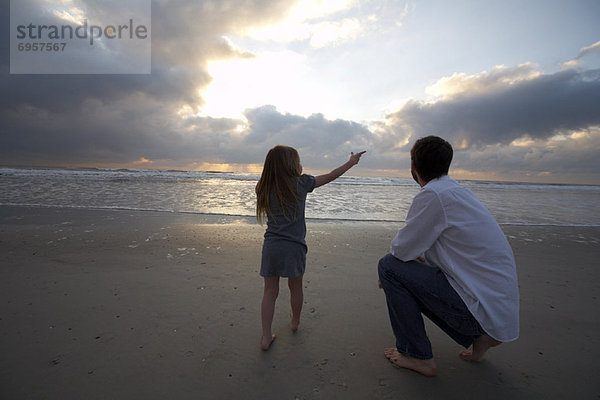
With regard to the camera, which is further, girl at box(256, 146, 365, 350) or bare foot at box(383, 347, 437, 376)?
girl at box(256, 146, 365, 350)

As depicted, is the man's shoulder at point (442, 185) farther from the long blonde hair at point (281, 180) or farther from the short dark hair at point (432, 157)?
the long blonde hair at point (281, 180)

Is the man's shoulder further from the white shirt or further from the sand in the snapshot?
the sand

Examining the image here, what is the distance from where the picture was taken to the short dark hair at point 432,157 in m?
1.98

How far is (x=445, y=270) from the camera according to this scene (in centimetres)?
194

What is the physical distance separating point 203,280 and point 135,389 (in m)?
1.85

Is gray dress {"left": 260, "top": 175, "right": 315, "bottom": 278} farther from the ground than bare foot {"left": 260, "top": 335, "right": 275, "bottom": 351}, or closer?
farther from the ground

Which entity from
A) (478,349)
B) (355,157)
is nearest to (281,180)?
(355,157)

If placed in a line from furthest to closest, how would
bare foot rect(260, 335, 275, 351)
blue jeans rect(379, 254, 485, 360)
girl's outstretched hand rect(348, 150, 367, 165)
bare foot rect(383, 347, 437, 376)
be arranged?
girl's outstretched hand rect(348, 150, 367, 165), bare foot rect(260, 335, 275, 351), bare foot rect(383, 347, 437, 376), blue jeans rect(379, 254, 485, 360)

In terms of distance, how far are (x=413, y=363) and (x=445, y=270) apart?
2.71 feet

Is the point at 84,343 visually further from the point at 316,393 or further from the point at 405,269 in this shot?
the point at 405,269

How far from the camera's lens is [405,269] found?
82.0 inches

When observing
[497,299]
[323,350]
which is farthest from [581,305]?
[323,350]

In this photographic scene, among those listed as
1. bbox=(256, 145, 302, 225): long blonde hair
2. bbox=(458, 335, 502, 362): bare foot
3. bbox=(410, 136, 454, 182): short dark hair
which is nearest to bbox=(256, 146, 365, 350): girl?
bbox=(256, 145, 302, 225): long blonde hair

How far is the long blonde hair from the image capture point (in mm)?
2403
